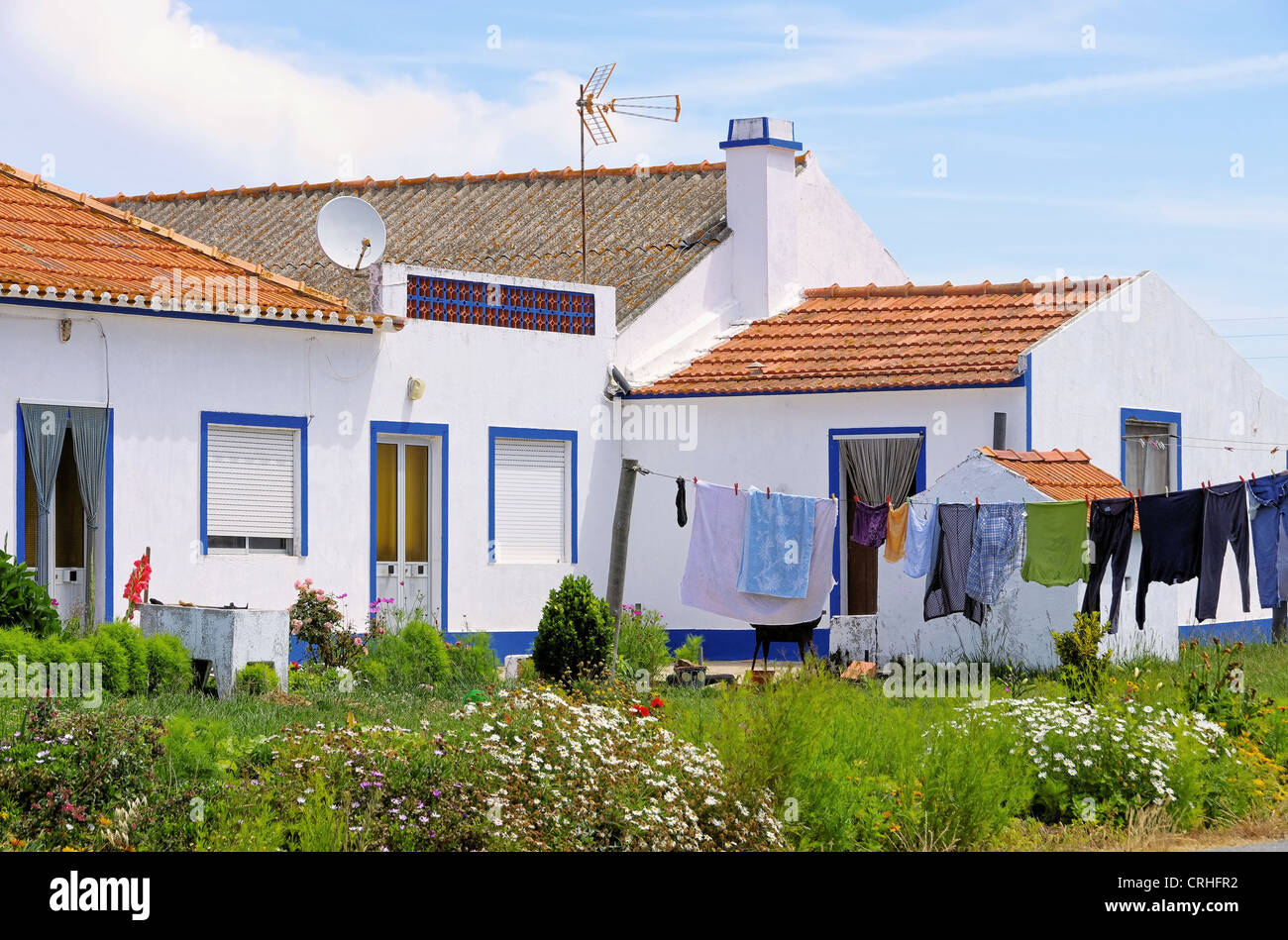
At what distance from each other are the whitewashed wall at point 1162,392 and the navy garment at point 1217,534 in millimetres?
1462

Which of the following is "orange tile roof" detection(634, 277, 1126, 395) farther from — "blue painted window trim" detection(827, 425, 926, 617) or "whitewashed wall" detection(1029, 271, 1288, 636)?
"blue painted window trim" detection(827, 425, 926, 617)

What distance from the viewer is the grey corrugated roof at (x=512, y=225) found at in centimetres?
2339

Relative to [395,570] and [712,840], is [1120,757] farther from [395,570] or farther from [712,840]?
[395,570]

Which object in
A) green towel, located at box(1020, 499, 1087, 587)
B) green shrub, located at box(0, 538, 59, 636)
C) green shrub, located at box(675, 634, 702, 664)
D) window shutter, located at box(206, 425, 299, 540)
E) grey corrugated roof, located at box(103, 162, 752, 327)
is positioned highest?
grey corrugated roof, located at box(103, 162, 752, 327)

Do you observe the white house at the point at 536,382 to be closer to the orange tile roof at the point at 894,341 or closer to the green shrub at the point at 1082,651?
the orange tile roof at the point at 894,341

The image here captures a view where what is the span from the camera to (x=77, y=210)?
2000 centimetres

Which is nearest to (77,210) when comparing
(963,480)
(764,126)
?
(764,126)

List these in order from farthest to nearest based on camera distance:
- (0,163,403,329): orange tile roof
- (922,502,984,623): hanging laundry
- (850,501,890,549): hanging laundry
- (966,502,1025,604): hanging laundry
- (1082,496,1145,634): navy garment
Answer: (850,501,890,549): hanging laundry, (922,502,984,623): hanging laundry, (0,163,403,329): orange tile roof, (966,502,1025,604): hanging laundry, (1082,496,1145,634): navy garment

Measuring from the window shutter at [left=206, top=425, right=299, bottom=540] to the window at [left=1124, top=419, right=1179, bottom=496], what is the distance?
10172mm

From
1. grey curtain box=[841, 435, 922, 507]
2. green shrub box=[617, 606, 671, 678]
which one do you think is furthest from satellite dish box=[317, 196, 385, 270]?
grey curtain box=[841, 435, 922, 507]

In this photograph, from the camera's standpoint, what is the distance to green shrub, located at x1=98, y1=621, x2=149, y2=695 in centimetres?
1476

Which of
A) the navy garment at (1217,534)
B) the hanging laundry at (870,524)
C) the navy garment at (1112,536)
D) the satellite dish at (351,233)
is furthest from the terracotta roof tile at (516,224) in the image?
the navy garment at (1217,534)
